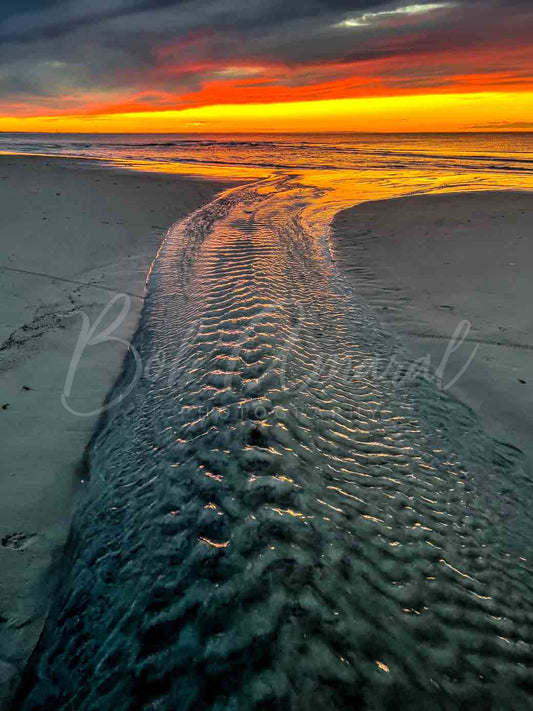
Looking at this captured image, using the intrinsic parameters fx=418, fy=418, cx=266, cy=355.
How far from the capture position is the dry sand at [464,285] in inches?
155

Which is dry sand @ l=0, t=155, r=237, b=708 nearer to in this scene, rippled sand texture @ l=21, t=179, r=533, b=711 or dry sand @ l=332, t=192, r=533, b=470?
rippled sand texture @ l=21, t=179, r=533, b=711

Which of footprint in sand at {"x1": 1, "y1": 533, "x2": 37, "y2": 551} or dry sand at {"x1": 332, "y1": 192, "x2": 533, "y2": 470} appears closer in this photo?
footprint in sand at {"x1": 1, "y1": 533, "x2": 37, "y2": 551}

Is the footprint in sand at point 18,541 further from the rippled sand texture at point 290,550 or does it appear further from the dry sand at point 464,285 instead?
the dry sand at point 464,285

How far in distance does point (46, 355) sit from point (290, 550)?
3386mm

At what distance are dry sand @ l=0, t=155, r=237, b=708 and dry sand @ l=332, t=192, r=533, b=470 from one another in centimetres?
330

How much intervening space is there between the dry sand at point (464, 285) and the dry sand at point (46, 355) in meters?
3.30

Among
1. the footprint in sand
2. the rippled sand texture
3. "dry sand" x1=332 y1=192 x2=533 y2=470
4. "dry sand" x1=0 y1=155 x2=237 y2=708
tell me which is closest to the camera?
the rippled sand texture

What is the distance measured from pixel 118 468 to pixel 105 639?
1191 millimetres

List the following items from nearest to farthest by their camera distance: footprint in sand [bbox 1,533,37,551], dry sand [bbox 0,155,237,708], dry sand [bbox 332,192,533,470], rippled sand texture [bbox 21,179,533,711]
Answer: rippled sand texture [bbox 21,179,533,711], dry sand [bbox 0,155,237,708], footprint in sand [bbox 1,533,37,551], dry sand [bbox 332,192,533,470]

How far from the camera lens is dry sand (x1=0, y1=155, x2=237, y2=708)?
2238 millimetres

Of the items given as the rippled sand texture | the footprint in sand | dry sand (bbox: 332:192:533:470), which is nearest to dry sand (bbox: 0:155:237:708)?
the footprint in sand

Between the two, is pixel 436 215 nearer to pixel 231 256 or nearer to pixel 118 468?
pixel 231 256

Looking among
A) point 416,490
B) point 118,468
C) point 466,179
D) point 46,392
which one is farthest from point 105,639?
point 466,179

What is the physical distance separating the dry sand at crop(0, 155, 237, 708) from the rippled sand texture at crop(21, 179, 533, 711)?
178mm
